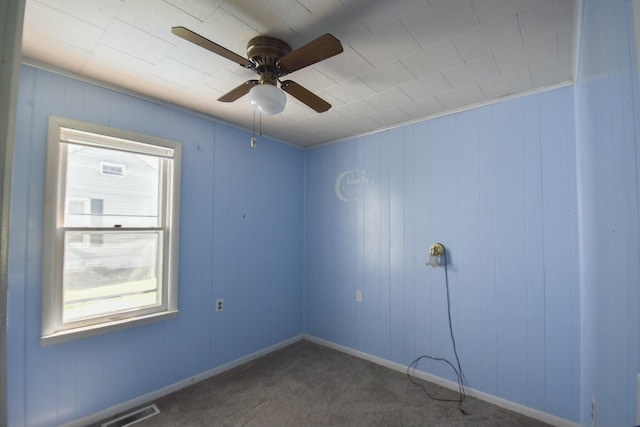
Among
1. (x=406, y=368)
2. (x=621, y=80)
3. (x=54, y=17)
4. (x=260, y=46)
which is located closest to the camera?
(x=621, y=80)

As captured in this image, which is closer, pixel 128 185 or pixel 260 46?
pixel 260 46

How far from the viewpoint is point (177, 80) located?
210 cm

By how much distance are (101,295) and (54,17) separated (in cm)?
180

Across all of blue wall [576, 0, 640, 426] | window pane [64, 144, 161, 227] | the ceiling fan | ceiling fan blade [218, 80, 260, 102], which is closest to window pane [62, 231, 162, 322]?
window pane [64, 144, 161, 227]

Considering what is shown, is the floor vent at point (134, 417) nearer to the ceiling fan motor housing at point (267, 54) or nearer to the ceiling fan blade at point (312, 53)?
the ceiling fan motor housing at point (267, 54)

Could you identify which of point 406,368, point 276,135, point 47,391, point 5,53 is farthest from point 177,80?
point 406,368

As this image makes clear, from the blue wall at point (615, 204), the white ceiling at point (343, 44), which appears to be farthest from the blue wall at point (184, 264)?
the blue wall at point (615, 204)

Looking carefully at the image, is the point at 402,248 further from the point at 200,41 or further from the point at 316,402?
the point at 200,41

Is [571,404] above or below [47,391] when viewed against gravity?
below

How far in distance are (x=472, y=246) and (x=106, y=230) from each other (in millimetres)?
2975

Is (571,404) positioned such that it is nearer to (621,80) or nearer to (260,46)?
(621,80)

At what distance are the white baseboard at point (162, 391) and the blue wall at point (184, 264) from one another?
4 cm

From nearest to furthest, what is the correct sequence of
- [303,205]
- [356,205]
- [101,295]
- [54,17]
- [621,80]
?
1. [621,80]
2. [54,17]
3. [101,295]
4. [356,205]
5. [303,205]

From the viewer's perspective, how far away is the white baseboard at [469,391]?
2085 mm
